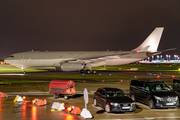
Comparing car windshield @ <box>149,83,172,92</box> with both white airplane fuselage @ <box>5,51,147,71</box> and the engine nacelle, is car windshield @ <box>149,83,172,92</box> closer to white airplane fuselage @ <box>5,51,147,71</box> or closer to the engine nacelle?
the engine nacelle

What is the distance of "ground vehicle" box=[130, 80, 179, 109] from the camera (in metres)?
14.8

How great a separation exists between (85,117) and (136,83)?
706cm

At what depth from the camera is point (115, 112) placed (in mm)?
14062

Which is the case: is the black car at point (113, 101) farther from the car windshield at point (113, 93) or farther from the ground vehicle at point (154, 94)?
the ground vehicle at point (154, 94)

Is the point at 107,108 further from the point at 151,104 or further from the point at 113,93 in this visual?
the point at 151,104

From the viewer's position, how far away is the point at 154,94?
15195 mm

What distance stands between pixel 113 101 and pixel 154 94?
344 centimetres

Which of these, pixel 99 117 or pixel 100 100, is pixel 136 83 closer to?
pixel 100 100

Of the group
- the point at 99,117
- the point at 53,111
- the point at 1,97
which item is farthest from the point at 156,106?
the point at 1,97

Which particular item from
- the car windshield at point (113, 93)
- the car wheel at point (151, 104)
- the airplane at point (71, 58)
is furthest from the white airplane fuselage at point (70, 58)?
the car wheel at point (151, 104)

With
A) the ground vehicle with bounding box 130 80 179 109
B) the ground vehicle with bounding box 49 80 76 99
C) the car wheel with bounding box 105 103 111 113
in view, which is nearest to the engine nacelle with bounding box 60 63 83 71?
the ground vehicle with bounding box 49 80 76 99

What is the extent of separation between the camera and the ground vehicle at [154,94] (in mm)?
14766

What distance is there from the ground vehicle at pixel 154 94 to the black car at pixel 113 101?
1.99 metres

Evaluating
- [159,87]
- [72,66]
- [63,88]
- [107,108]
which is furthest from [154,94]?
[72,66]
